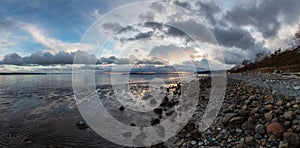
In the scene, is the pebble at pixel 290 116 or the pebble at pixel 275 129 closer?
the pebble at pixel 275 129

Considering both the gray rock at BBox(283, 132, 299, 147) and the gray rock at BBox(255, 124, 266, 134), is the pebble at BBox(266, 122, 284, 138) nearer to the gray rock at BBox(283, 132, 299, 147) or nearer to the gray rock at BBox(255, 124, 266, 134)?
the gray rock at BBox(255, 124, 266, 134)

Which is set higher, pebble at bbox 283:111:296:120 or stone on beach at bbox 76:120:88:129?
pebble at bbox 283:111:296:120

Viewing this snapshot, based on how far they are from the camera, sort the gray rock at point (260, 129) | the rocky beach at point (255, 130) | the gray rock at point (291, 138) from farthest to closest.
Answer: the gray rock at point (260, 129)
the rocky beach at point (255, 130)
the gray rock at point (291, 138)

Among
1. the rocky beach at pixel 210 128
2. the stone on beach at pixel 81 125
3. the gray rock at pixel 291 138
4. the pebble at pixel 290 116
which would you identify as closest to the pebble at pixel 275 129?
the rocky beach at pixel 210 128

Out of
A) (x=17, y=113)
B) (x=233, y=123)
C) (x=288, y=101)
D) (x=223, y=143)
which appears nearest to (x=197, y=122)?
(x=233, y=123)

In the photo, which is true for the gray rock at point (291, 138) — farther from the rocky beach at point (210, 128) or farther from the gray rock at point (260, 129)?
the gray rock at point (260, 129)

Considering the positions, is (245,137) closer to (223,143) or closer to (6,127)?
(223,143)

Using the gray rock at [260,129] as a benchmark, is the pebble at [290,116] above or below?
→ above

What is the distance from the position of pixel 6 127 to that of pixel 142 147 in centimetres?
806

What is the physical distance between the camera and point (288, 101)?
9.09 meters

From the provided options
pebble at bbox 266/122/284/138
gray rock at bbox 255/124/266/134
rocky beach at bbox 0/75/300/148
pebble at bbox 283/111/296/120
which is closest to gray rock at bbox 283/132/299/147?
rocky beach at bbox 0/75/300/148

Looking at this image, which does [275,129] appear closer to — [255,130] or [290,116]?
[255,130]

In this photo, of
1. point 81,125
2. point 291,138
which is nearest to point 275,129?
point 291,138

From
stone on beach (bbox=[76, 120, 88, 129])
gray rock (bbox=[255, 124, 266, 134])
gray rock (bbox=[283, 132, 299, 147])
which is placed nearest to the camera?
gray rock (bbox=[283, 132, 299, 147])
